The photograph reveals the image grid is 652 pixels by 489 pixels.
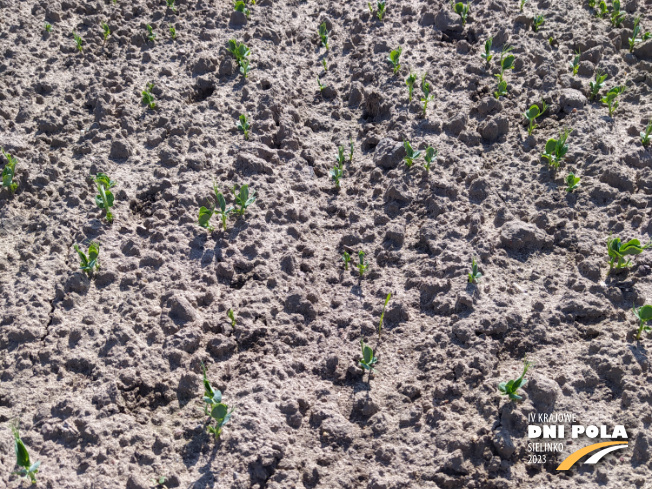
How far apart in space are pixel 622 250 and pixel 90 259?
2.68 m

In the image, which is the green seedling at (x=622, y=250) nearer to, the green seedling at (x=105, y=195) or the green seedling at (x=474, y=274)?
the green seedling at (x=474, y=274)

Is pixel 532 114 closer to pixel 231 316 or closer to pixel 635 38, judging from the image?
pixel 635 38

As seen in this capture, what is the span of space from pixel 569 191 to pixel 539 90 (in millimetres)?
912

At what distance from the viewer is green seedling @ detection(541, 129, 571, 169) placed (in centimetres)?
343

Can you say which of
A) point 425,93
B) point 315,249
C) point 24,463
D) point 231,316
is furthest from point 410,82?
point 24,463

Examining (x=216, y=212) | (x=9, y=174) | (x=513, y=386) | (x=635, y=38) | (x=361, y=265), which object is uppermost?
(x=635, y=38)

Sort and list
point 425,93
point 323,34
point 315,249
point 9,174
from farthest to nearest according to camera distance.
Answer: point 323,34, point 425,93, point 9,174, point 315,249

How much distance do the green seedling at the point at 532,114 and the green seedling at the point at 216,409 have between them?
246cm

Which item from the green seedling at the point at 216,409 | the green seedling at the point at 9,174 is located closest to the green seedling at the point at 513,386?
the green seedling at the point at 216,409

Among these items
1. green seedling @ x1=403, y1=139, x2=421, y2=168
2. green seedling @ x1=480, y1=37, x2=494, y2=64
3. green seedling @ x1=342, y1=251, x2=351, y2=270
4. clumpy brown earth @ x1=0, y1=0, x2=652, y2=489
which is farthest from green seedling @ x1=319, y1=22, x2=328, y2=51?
green seedling @ x1=342, y1=251, x2=351, y2=270

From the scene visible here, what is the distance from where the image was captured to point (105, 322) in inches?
115

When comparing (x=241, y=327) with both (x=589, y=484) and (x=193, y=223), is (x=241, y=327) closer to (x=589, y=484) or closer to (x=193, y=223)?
(x=193, y=223)

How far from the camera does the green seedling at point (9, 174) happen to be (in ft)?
11.2

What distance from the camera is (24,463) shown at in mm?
2340
